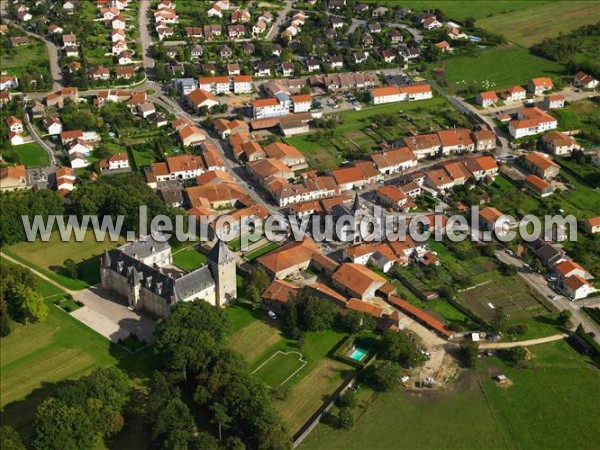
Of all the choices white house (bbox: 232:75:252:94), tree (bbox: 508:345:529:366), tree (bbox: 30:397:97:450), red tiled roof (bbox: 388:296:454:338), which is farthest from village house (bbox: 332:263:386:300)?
white house (bbox: 232:75:252:94)

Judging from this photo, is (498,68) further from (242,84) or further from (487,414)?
(487,414)

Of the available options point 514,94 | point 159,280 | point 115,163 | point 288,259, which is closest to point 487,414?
point 288,259

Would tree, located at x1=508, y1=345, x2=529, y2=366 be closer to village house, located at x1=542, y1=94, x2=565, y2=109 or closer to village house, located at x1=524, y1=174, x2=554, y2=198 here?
village house, located at x1=524, y1=174, x2=554, y2=198

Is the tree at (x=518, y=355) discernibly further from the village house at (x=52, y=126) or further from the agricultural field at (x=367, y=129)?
the village house at (x=52, y=126)

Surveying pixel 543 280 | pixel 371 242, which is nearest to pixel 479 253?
pixel 543 280

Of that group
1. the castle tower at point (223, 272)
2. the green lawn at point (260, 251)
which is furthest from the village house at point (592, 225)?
the castle tower at point (223, 272)

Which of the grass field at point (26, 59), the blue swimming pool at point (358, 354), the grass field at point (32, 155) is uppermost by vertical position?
the grass field at point (26, 59)
